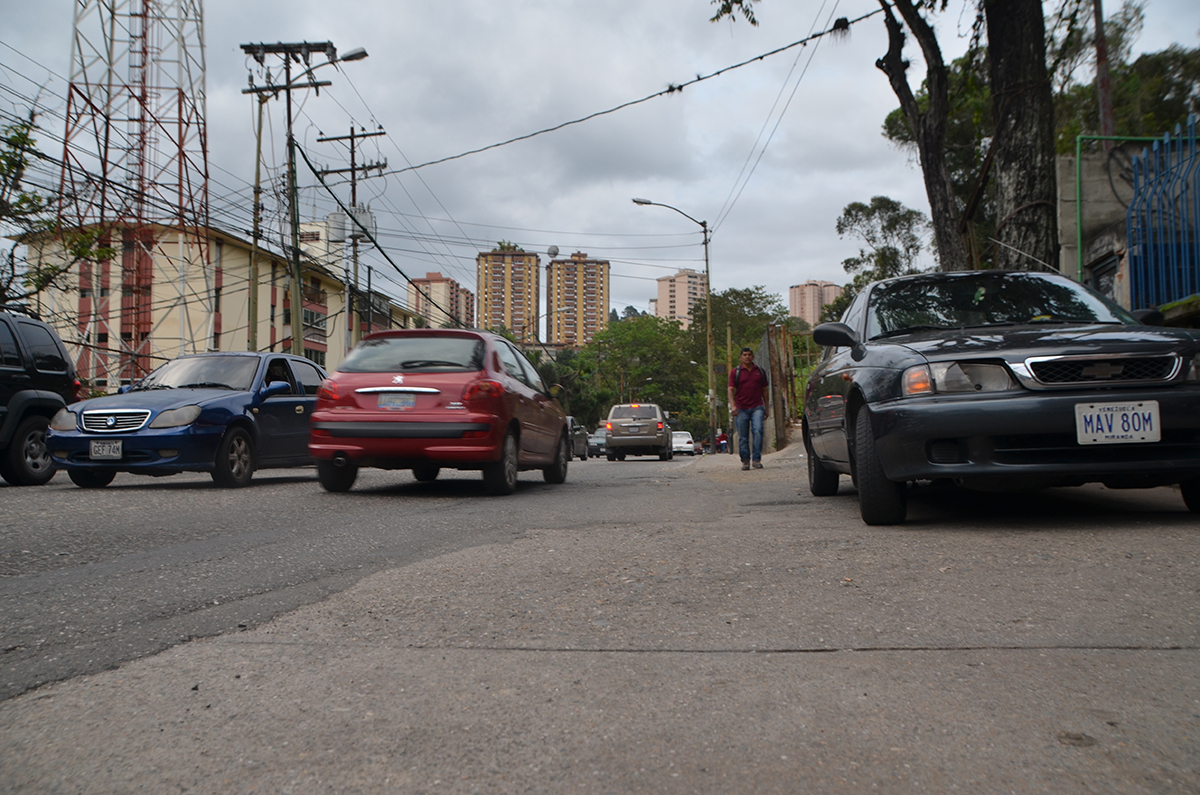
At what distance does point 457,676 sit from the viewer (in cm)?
246

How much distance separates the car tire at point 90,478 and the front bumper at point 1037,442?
791 cm

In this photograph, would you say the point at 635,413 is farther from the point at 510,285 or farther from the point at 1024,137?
the point at 510,285

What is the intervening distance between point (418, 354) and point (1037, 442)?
5.33 m

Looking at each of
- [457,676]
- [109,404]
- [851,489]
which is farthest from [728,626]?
[109,404]

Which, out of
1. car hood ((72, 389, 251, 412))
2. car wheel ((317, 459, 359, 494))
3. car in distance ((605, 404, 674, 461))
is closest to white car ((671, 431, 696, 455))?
car in distance ((605, 404, 674, 461))

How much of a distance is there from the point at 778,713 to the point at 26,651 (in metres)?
2.23

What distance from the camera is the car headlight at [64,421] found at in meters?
8.70

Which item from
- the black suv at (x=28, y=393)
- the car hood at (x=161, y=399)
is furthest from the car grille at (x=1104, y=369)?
the black suv at (x=28, y=393)

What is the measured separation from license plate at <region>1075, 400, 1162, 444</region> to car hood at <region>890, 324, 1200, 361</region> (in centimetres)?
28

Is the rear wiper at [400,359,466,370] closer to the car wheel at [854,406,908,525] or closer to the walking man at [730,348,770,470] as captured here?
the car wheel at [854,406,908,525]

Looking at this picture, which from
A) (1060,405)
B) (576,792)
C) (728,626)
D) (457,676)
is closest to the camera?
(576,792)

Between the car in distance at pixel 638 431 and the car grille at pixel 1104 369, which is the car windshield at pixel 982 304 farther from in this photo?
the car in distance at pixel 638 431

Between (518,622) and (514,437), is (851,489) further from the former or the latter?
(518,622)

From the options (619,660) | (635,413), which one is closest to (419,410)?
(619,660)
